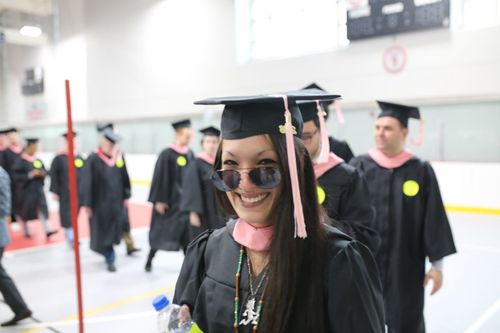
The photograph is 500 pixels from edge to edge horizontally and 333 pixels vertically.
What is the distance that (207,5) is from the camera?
1244cm

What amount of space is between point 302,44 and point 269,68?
4.16 feet

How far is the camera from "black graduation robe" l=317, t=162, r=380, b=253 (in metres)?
2.48

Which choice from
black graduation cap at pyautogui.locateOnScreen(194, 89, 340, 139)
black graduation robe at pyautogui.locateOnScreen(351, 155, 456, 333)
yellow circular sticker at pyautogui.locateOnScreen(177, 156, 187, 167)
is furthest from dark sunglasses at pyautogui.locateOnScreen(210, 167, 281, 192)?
yellow circular sticker at pyautogui.locateOnScreen(177, 156, 187, 167)

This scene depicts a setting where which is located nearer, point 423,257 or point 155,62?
point 423,257

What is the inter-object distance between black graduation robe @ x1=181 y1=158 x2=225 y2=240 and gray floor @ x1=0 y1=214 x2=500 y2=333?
0.85 m

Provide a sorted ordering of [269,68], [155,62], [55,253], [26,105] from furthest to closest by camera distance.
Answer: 1. [26,105]
2. [155,62]
3. [269,68]
4. [55,253]

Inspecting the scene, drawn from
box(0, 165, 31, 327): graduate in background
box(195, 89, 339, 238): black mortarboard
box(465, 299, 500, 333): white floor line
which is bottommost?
box(465, 299, 500, 333): white floor line

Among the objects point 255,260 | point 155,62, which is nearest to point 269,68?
point 155,62

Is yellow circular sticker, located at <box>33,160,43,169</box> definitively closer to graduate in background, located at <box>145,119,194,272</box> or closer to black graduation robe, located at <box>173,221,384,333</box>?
graduate in background, located at <box>145,119,194,272</box>

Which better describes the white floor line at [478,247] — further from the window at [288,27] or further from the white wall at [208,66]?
the window at [288,27]

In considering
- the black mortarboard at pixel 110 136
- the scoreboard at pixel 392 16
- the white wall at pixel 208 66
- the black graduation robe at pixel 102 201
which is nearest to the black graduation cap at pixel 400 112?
the black mortarboard at pixel 110 136

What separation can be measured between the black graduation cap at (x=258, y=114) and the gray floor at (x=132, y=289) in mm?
3068

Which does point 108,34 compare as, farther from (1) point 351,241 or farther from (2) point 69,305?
(1) point 351,241

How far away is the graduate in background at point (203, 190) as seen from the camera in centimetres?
474
